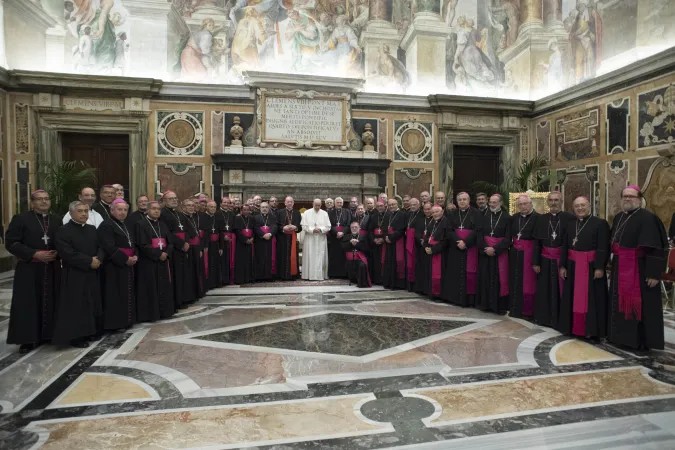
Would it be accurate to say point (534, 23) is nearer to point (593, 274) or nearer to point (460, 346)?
point (593, 274)

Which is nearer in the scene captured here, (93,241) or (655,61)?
(93,241)

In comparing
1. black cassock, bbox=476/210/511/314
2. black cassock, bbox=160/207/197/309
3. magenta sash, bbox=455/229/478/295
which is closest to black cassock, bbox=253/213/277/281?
black cassock, bbox=160/207/197/309

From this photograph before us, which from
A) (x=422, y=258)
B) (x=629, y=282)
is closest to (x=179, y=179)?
(x=422, y=258)

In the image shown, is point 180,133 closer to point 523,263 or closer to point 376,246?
point 376,246

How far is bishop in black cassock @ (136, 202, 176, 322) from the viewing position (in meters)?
5.37

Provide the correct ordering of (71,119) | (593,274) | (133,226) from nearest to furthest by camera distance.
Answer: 1. (593,274)
2. (133,226)
3. (71,119)

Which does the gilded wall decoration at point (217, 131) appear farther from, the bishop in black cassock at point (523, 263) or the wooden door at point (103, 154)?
the bishop in black cassock at point (523, 263)

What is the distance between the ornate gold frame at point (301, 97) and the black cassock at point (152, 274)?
5.49m

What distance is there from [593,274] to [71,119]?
10604 mm

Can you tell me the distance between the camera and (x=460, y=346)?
4.48m

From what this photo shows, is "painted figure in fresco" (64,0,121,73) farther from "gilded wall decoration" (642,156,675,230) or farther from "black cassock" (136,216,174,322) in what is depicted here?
"gilded wall decoration" (642,156,675,230)

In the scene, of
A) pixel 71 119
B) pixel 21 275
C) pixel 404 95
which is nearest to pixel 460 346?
pixel 21 275

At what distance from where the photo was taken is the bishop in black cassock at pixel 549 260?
5.12 metres

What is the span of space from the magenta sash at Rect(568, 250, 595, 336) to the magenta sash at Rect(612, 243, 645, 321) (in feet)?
1.05
